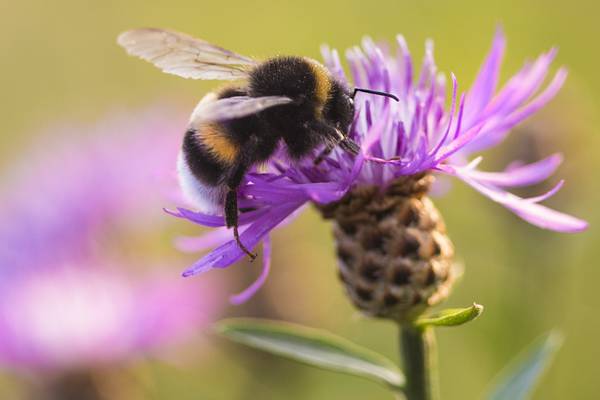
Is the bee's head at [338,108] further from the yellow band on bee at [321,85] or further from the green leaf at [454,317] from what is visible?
the green leaf at [454,317]

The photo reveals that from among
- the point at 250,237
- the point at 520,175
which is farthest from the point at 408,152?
the point at 250,237

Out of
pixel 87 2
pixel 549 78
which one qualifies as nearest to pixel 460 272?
pixel 549 78

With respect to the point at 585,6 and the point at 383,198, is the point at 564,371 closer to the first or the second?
the point at 383,198

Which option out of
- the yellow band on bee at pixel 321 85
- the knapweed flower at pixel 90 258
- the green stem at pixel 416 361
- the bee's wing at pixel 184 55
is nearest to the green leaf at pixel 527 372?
the green stem at pixel 416 361

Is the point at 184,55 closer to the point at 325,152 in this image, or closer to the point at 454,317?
the point at 325,152

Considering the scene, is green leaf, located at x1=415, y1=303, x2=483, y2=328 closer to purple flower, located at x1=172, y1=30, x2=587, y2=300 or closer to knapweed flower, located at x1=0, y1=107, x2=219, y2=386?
purple flower, located at x1=172, y1=30, x2=587, y2=300
